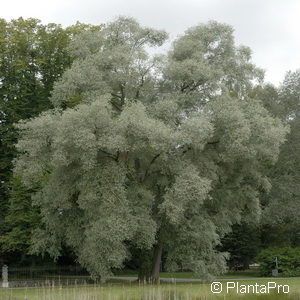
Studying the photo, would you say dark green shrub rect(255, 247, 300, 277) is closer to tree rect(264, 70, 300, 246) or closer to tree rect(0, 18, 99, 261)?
tree rect(264, 70, 300, 246)

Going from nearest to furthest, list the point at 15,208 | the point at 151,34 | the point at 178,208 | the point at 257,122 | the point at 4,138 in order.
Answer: the point at 178,208 < the point at 257,122 < the point at 151,34 < the point at 15,208 < the point at 4,138

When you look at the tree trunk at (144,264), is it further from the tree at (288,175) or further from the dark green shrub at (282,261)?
the tree at (288,175)

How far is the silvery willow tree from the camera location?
24.3m

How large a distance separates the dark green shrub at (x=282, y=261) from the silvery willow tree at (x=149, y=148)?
6280 mm

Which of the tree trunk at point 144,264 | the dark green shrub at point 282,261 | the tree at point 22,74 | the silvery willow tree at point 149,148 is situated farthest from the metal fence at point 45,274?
the dark green shrub at point 282,261

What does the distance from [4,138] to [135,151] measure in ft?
48.0

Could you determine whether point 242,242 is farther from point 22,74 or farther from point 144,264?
point 22,74

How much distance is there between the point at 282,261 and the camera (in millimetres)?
34875

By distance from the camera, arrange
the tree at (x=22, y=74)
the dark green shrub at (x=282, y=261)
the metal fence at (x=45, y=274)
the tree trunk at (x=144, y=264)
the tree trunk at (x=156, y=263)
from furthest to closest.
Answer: the tree at (x=22, y=74) < the metal fence at (x=45, y=274) < the dark green shrub at (x=282, y=261) < the tree trunk at (x=144, y=264) < the tree trunk at (x=156, y=263)

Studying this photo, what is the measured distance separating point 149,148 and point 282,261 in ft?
48.6

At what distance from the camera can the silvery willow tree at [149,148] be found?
2430cm

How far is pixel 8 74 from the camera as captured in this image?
126 feet

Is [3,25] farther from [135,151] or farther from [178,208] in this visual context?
[178,208]

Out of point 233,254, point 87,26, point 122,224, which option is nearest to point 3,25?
point 87,26
